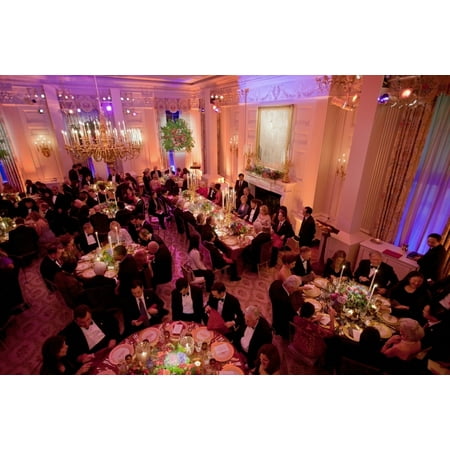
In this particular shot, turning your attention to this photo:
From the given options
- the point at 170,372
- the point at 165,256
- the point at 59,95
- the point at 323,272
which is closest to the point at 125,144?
the point at 165,256

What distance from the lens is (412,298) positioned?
371 centimetres

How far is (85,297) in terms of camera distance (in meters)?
3.72

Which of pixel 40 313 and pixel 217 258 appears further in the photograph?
pixel 217 258

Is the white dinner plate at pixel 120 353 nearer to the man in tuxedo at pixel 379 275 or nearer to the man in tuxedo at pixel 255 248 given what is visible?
the man in tuxedo at pixel 255 248

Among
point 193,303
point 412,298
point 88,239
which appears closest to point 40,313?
point 88,239

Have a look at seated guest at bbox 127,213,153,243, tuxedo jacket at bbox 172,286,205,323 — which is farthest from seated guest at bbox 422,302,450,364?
seated guest at bbox 127,213,153,243

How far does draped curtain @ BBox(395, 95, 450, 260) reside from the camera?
15.0ft

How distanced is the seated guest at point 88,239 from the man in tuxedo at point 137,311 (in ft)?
8.10

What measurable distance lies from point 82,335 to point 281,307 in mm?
2633

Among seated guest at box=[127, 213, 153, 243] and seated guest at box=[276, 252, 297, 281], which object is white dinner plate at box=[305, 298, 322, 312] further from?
Answer: seated guest at box=[127, 213, 153, 243]

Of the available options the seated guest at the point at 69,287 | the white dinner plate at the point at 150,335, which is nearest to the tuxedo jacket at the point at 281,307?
the white dinner plate at the point at 150,335

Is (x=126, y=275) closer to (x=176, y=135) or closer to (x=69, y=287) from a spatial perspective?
(x=69, y=287)

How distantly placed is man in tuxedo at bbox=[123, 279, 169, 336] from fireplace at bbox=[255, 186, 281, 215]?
5.69 m

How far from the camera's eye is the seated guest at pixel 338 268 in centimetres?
425
